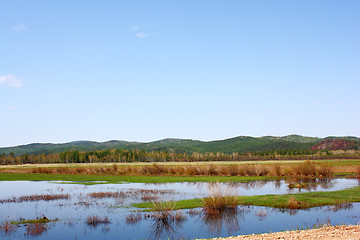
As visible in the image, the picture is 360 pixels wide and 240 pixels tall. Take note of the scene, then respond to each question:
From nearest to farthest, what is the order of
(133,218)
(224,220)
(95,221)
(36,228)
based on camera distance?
(36,228) < (95,221) < (224,220) < (133,218)

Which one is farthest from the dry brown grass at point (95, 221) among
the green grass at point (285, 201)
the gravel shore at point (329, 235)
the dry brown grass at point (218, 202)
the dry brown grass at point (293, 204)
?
the dry brown grass at point (293, 204)

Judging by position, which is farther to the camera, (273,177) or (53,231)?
(273,177)

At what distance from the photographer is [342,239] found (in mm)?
10617

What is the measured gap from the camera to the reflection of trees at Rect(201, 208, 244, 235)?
17078mm

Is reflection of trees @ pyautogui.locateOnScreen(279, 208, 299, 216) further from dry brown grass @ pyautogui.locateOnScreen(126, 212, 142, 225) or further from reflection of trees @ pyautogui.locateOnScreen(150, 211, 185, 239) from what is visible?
dry brown grass @ pyautogui.locateOnScreen(126, 212, 142, 225)

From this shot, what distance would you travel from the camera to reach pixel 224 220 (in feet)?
61.9

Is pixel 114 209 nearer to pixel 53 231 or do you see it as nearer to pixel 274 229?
pixel 53 231

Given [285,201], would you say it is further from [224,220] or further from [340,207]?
[224,220]

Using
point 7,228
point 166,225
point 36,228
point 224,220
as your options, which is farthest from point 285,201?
point 7,228

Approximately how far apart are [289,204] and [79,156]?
147915mm

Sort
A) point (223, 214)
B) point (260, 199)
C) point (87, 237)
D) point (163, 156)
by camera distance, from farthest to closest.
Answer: point (163, 156)
point (260, 199)
point (223, 214)
point (87, 237)

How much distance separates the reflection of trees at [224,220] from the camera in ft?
56.0

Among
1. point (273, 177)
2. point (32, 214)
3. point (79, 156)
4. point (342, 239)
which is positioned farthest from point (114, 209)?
point (79, 156)

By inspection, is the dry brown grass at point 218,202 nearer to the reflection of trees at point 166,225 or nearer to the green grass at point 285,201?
the green grass at point 285,201
